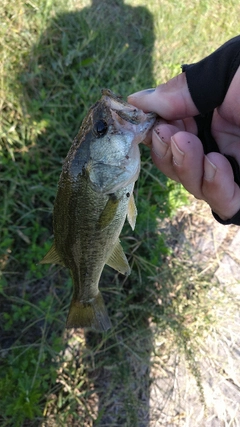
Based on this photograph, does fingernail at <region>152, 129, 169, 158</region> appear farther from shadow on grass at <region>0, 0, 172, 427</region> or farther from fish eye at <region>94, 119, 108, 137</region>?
shadow on grass at <region>0, 0, 172, 427</region>

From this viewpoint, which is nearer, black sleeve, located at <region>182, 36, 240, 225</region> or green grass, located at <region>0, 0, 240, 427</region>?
black sleeve, located at <region>182, 36, 240, 225</region>

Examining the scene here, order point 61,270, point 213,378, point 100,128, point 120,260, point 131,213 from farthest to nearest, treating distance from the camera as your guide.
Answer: point 61,270 → point 213,378 → point 120,260 → point 131,213 → point 100,128

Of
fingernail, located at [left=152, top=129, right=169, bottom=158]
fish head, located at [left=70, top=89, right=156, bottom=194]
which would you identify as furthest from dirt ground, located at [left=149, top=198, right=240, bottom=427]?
fish head, located at [left=70, top=89, right=156, bottom=194]

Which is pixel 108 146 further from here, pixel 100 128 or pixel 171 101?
pixel 171 101

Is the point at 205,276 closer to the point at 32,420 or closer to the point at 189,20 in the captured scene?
the point at 32,420

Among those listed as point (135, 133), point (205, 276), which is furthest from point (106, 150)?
point (205, 276)

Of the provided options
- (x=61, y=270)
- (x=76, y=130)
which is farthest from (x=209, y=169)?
(x=76, y=130)
